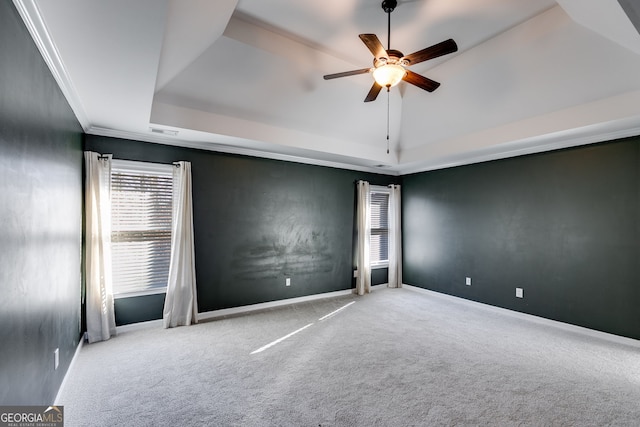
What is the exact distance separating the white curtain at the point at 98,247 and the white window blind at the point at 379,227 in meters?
4.50

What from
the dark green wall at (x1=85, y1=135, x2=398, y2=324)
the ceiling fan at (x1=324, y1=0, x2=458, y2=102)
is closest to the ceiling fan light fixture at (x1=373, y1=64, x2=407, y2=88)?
the ceiling fan at (x1=324, y1=0, x2=458, y2=102)

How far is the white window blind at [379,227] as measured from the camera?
6.22 m

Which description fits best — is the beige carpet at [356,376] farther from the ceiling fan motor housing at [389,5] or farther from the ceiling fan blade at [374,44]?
the ceiling fan motor housing at [389,5]

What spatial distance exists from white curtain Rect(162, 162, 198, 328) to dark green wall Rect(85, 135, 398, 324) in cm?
18

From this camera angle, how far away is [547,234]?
13.8 ft

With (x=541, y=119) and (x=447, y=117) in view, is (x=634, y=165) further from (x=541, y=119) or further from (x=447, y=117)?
(x=447, y=117)

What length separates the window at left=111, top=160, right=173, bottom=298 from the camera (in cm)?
371

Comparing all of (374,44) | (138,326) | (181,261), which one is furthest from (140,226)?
(374,44)

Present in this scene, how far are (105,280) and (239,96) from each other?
2761mm

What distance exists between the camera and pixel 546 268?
4.19m

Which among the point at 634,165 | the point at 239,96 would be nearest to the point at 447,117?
the point at 634,165

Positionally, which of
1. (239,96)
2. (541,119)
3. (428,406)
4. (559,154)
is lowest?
(428,406)

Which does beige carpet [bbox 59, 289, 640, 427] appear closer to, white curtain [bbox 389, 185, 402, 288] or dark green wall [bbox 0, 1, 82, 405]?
dark green wall [bbox 0, 1, 82, 405]

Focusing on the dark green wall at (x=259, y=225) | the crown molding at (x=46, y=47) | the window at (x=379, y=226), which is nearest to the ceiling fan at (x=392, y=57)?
the crown molding at (x=46, y=47)
